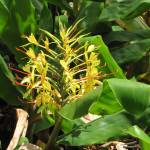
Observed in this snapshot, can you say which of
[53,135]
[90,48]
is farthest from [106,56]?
[53,135]

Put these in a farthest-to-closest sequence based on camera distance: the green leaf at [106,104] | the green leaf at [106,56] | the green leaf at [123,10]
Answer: the green leaf at [123,10] < the green leaf at [106,56] < the green leaf at [106,104]

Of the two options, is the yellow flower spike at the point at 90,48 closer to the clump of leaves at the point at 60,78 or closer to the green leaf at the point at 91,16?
the clump of leaves at the point at 60,78

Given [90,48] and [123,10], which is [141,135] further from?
[123,10]

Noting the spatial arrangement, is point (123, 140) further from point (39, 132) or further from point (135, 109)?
point (135, 109)

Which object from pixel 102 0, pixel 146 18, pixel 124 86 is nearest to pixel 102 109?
pixel 124 86

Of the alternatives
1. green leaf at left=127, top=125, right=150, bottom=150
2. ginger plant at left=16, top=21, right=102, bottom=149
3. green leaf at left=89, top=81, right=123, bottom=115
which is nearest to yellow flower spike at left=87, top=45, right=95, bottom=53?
ginger plant at left=16, top=21, right=102, bottom=149

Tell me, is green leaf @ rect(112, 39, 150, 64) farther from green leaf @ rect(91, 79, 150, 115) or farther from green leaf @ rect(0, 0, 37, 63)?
green leaf @ rect(91, 79, 150, 115)

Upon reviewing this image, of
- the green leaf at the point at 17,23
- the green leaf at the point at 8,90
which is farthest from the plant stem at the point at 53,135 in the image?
the green leaf at the point at 17,23
